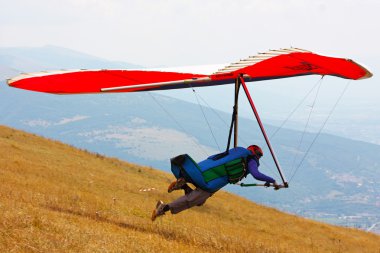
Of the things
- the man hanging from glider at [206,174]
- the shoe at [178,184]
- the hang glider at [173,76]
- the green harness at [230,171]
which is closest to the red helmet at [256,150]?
the man hanging from glider at [206,174]

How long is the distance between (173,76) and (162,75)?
369 millimetres

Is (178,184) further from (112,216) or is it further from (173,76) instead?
(173,76)

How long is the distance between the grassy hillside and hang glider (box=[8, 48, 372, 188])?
330 cm

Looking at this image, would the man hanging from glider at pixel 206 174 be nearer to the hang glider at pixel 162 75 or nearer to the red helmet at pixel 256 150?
the red helmet at pixel 256 150

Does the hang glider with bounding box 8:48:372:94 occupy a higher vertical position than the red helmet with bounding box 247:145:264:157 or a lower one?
higher

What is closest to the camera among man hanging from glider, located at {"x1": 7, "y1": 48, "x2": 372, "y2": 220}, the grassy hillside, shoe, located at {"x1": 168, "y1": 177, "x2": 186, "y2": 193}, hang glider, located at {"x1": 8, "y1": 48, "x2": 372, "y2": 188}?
the grassy hillside

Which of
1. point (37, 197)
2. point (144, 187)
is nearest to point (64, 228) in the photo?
point (37, 197)

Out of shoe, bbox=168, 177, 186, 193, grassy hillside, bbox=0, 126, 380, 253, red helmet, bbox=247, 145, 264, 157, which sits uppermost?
red helmet, bbox=247, 145, 264, 157

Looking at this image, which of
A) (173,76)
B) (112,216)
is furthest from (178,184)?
(173,76)

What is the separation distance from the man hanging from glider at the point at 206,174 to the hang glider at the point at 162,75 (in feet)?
7.08

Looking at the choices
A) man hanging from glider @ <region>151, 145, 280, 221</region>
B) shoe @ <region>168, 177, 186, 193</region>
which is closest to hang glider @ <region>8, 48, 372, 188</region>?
man hanging from glider @ <region>151, 145, 280, 221</region>

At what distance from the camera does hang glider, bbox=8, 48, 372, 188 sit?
12.4m

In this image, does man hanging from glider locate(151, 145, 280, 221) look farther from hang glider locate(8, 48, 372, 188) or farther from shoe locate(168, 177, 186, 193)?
hang glider locate(8, 48, 372, 188)

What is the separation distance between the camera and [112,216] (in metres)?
13.3
